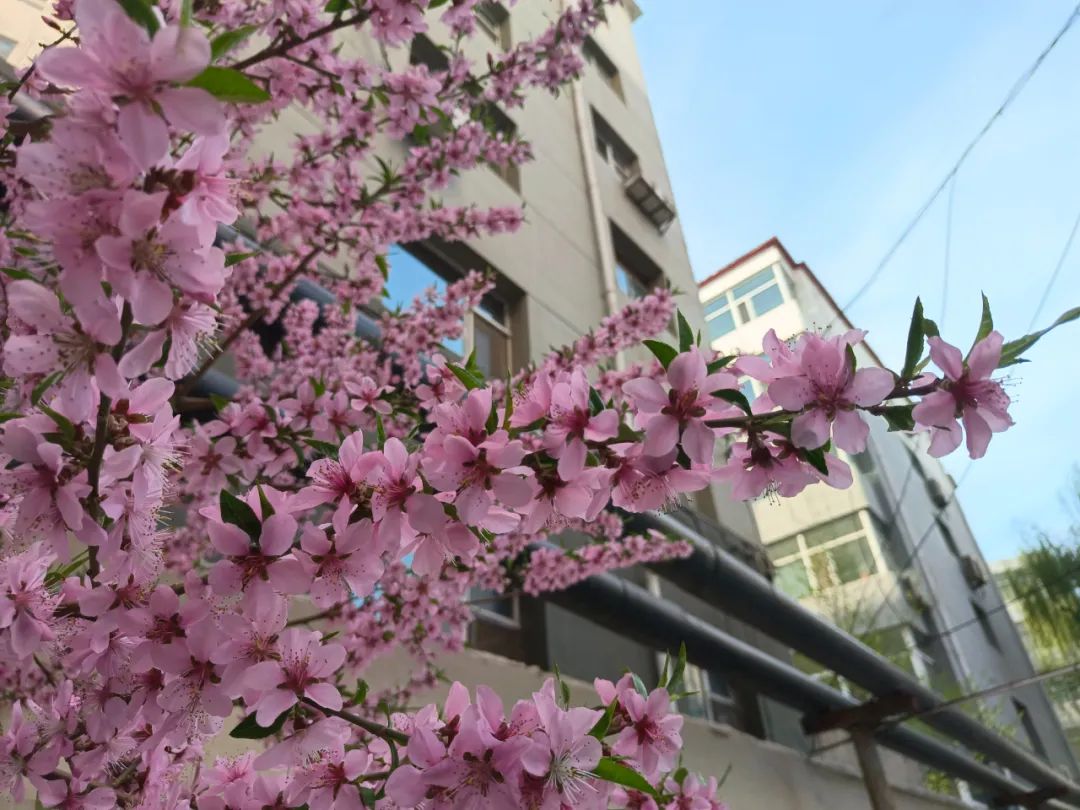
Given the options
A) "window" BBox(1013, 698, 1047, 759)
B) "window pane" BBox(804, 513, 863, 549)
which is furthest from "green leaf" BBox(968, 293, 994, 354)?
"window" BBox(1013, 698, 1047, 759)

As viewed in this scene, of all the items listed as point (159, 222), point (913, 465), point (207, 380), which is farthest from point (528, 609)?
point (913, 465)

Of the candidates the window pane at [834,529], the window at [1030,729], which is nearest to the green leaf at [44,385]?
the window pane at [834,529]

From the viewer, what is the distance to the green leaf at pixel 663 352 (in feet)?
3.39

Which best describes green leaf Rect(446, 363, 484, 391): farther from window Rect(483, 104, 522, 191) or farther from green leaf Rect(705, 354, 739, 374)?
window Rect(483, 104, 522, 191)

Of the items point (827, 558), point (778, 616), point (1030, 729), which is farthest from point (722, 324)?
point (778, 616)

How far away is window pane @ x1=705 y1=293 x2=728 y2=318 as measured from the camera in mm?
16469

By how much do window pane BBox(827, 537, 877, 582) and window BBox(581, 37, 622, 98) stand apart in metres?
8.76

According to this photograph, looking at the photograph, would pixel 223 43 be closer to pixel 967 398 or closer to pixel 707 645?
pixel 967 398

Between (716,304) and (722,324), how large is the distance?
A: 584 mm

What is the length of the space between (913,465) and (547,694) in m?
14.6

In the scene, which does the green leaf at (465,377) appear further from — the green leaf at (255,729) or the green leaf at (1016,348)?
the green leaf at (1016,348)

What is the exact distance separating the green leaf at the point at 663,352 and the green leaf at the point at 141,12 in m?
0.73

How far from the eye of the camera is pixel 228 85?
2.46 feet

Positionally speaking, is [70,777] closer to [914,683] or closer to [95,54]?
[95,54]
